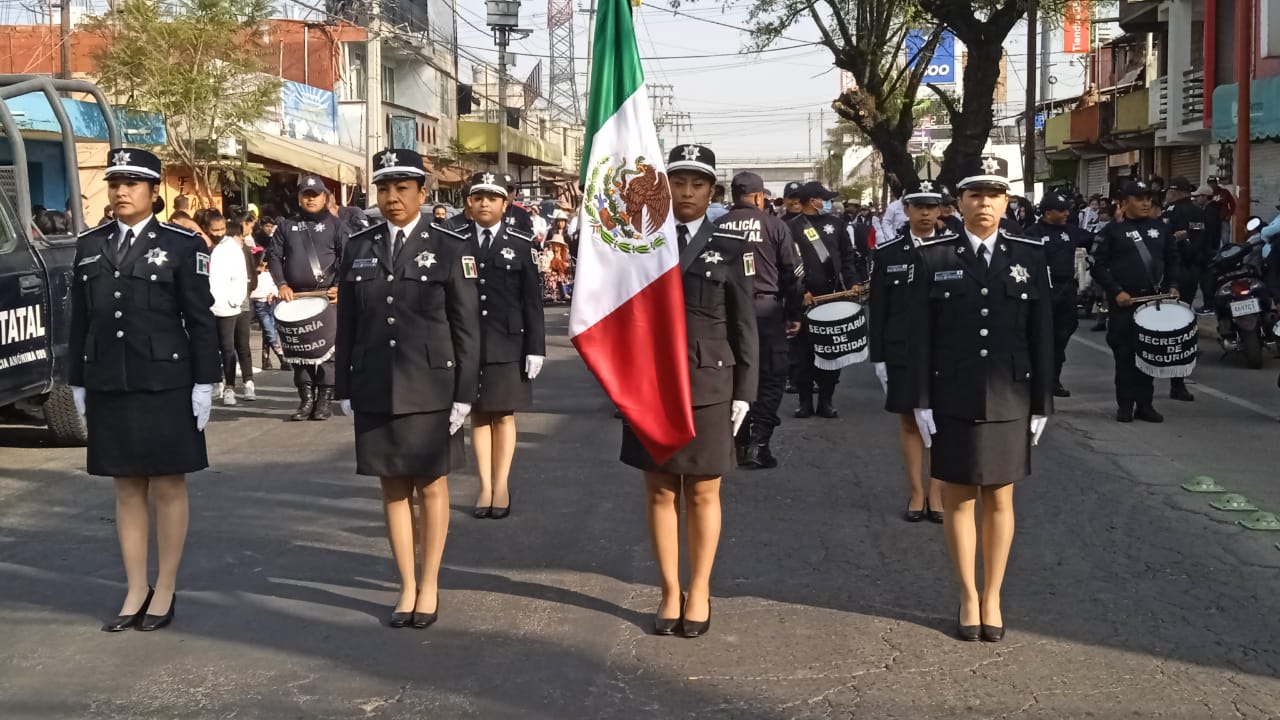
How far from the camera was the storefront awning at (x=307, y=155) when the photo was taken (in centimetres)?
2900

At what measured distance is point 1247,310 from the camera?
47.4ft

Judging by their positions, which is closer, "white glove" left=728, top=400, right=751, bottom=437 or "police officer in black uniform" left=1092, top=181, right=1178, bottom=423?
"white glove" left=728, top=400, right=751, bottom=437

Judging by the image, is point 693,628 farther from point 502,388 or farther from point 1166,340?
point 1166,340

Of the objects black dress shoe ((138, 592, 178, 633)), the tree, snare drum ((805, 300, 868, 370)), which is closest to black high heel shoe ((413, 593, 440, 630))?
black dress shoe ((138, 592, 178, 633))

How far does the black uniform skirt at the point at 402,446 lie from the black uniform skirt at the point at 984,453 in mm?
2089

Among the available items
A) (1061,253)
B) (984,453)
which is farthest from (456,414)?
(1061,253)

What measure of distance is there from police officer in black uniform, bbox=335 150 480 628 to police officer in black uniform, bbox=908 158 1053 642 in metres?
1.96

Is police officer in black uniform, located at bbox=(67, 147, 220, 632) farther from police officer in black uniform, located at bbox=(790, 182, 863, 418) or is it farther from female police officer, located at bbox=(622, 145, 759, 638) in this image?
police officer in black uniform, located at bbox=(790, 182, 863, 418)

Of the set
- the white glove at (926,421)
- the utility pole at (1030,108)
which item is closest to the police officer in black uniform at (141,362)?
the white glove at (926,421)

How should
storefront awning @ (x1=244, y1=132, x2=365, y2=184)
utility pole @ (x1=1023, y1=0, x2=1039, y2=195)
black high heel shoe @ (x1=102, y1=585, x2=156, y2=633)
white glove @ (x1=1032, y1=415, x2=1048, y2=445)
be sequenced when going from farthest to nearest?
utility pole @ (x1=1023, y1=0, x2=1039, y2=195), storefront awning @ (x1=244, y1=132, x2=365, y2=184), black high heel shoe @ (x1=102, y1=585, x2=156, y2=633), white glove @ (x1=1032, y1=415, x2=1048, y2=445)

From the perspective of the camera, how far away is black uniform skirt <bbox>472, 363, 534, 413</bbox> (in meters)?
8.27

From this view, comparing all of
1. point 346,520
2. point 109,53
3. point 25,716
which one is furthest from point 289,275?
point 109,53

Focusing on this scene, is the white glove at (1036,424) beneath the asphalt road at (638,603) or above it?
above

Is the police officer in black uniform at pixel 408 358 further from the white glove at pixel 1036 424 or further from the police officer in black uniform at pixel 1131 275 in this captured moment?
the police officer in black uniform at pixel 1131 275
